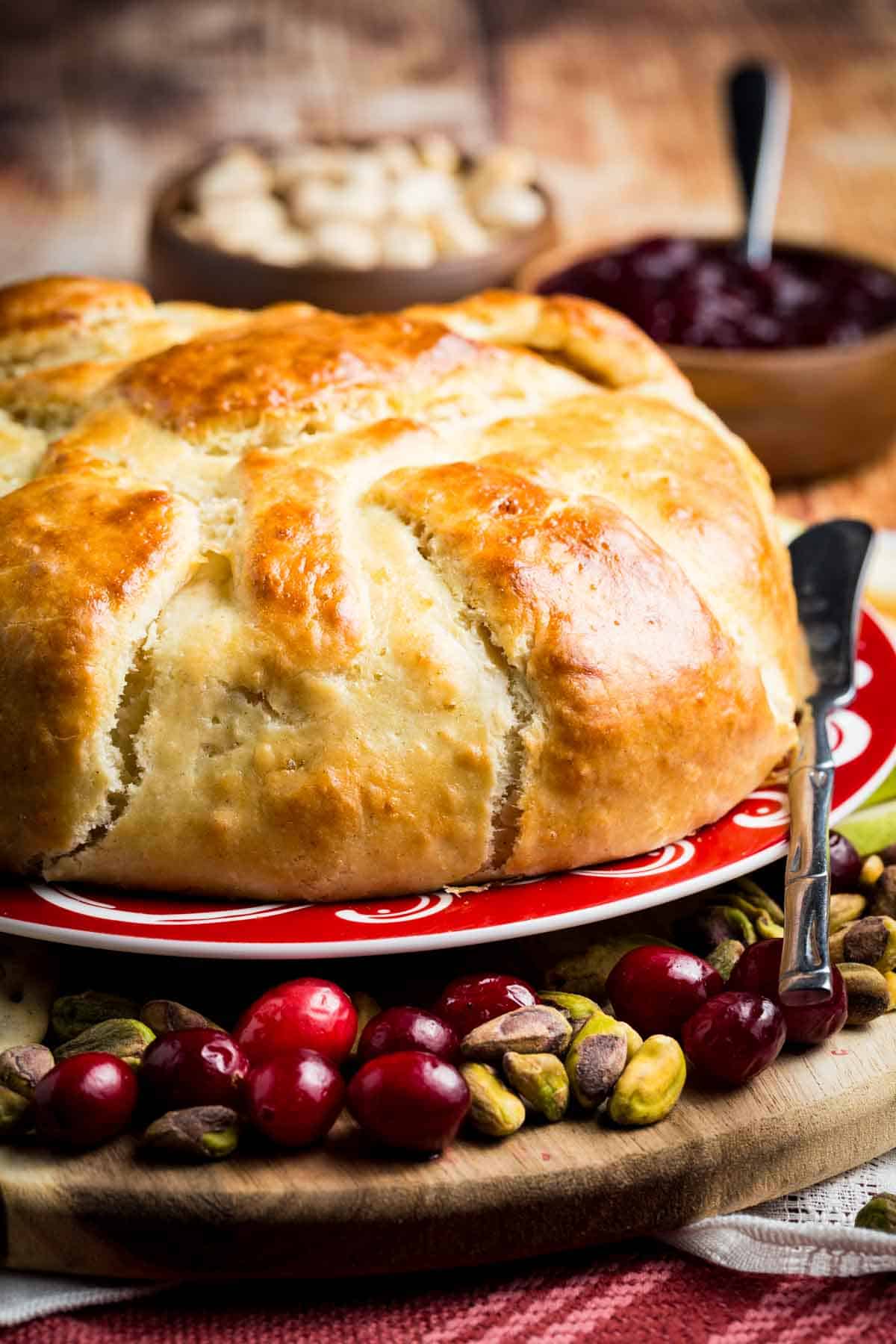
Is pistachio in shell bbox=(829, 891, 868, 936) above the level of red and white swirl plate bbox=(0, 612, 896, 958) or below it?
below

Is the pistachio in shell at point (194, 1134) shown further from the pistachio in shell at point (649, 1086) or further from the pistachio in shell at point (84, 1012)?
the pistachio in shell at point (649, 1086)

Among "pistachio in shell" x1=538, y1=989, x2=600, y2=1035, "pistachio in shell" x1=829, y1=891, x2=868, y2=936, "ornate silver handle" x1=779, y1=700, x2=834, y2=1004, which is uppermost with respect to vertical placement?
"ornate silver handle" x1=779, y1=700, x2=834, y2=1004

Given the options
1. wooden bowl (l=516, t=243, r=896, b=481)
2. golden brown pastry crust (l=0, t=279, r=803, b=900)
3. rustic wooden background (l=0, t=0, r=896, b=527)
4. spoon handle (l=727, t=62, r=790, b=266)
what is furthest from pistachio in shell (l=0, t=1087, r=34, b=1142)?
rustic wooden background (l=0, t=0, r=896, b=527)

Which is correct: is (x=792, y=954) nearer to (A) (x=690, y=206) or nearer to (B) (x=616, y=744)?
(B) (x=616, y=744)

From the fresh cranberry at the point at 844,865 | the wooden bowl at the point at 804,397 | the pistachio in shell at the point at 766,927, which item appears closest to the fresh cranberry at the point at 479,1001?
the pistachio in shell at the point at 766,927

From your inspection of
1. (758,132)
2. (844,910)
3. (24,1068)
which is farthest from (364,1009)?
(758,132)

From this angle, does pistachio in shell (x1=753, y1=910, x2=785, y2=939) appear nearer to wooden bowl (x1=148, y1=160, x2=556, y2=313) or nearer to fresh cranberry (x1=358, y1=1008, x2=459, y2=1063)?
fresh cranberry (x1=358, y1=1008, x2=459, y2=1063)
